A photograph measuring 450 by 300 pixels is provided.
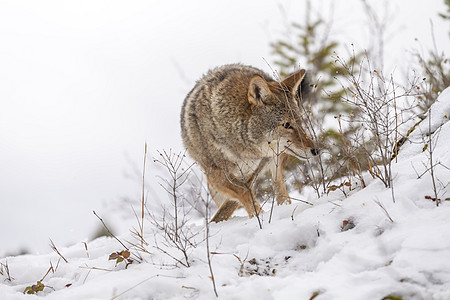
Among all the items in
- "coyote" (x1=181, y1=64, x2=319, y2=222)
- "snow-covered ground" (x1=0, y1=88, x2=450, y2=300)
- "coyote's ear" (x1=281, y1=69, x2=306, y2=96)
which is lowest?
"snow-covered ground" (x1=0, y1=88, x2=450, y2=300)

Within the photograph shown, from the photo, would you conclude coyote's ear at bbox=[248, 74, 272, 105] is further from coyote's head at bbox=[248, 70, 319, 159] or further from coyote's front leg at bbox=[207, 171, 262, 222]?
coyote's front leg at bbox=[207, 171, 262, 222]

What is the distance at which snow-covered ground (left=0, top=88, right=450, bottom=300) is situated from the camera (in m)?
1.89

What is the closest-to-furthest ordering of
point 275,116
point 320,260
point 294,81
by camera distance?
point 320,260 → point 275,116 → point 294,81

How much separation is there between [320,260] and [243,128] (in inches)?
98.8

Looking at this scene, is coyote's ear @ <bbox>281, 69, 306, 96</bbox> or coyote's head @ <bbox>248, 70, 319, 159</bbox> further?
coyote's ear @ <bbox>281, 69, 306, 96</bbox>

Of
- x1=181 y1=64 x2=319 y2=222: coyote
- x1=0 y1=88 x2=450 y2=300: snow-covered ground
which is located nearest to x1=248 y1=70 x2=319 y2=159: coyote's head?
x1=181 y1=64 x2=319 y2=222: coyote

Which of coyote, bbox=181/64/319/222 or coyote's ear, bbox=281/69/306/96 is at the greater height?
coyote's ear, bbox=281/69/306/96

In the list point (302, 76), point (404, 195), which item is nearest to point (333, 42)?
point (302, 76)

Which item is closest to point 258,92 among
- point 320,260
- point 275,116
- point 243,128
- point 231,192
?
point 275,116

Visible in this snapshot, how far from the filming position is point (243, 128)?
463 centimetres

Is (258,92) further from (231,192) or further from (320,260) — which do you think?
(320,260)

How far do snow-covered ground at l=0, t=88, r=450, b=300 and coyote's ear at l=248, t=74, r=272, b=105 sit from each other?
66.6 inches

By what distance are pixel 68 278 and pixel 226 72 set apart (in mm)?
3348

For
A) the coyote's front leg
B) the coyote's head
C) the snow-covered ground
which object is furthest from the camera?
the coyote's front leg
